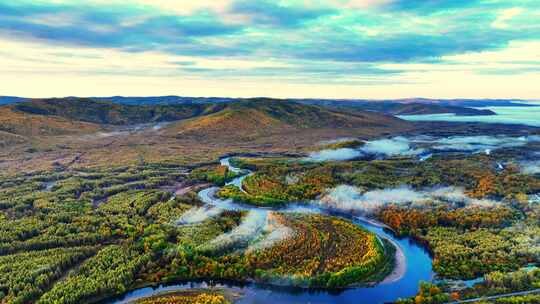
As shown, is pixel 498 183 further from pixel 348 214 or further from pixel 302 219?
pixel 302 219

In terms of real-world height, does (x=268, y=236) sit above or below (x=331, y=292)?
above

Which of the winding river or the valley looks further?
the valley

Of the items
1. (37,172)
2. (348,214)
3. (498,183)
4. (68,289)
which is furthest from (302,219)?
(37,172)

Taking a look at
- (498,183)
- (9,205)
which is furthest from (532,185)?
(9,205)

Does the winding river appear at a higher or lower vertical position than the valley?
lower

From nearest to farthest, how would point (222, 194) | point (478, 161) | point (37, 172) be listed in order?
point (222, 194) → point (37, 172) → point (478, 161)

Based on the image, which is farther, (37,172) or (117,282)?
(37,172)

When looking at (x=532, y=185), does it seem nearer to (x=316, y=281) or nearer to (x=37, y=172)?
(x=316, y=281)

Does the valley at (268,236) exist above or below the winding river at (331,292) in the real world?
above

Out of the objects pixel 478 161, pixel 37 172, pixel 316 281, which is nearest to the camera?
pixel 316 281

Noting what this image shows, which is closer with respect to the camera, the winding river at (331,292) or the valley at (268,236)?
the winding river at (331,292)

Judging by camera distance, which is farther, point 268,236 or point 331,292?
point 268,236
